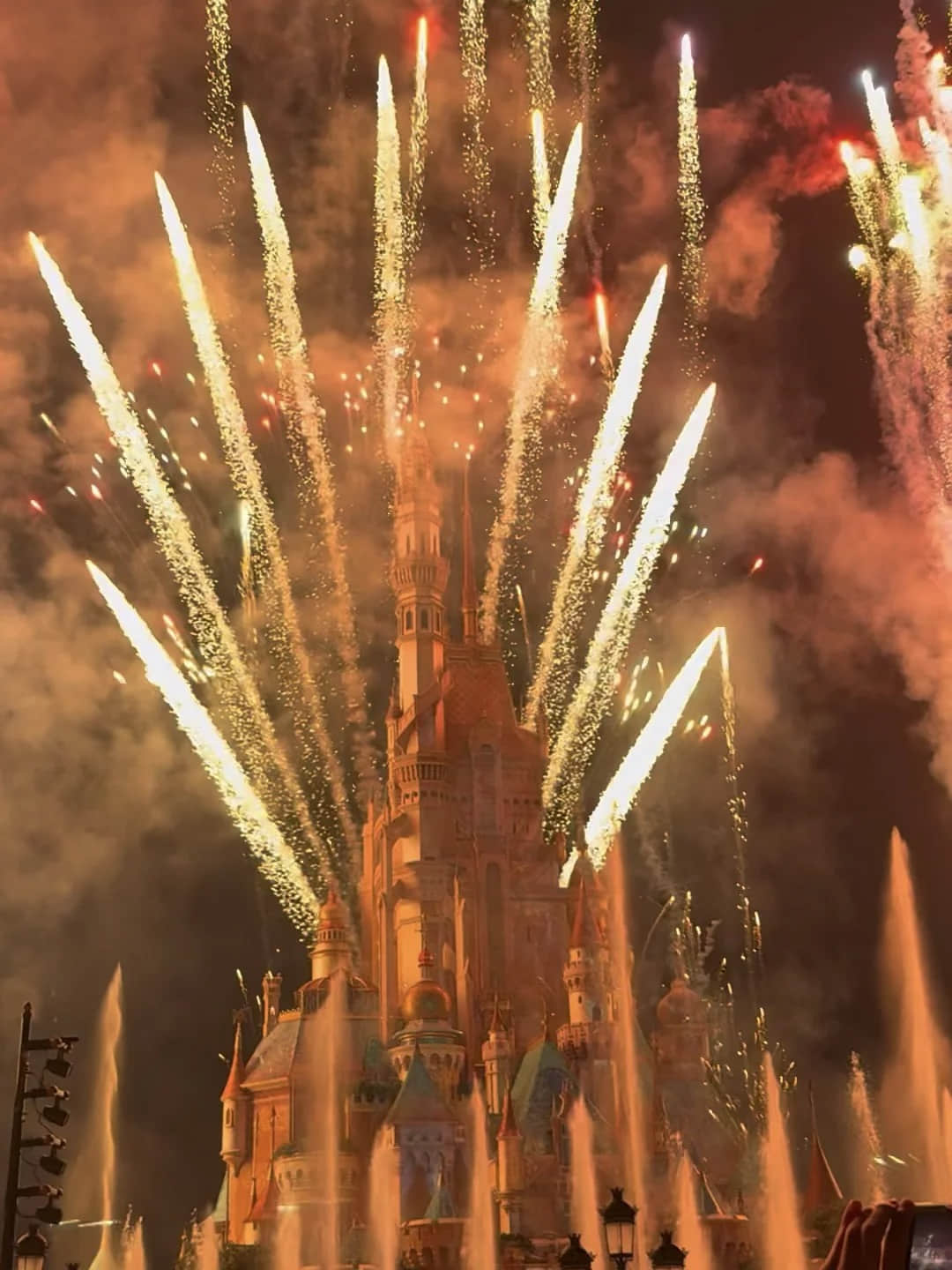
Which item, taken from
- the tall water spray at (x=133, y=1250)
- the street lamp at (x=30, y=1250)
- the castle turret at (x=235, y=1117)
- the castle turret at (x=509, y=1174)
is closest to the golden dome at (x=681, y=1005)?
the castle turret at (x=509, y=1174)

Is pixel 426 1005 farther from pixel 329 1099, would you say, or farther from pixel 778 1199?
pixel 778 1199

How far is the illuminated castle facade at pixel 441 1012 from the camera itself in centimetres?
9856

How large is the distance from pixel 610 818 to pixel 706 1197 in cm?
2402

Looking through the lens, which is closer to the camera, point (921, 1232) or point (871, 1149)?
point (921, 1232)

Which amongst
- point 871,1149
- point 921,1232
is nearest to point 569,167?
point 921,1232

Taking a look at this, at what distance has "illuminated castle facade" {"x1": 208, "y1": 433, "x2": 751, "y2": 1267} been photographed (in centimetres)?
9856

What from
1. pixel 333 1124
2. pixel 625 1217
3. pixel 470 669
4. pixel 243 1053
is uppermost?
pixel 470 669

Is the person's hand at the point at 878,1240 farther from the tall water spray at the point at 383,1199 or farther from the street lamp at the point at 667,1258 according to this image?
the tall water spray at the point at 383,1199

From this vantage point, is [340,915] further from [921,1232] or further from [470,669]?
[921,1232]

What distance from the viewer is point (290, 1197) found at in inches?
3927

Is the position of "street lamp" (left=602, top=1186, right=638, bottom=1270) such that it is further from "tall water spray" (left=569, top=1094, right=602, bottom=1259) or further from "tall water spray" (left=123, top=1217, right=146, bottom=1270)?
"tall water spray" (left=123, top=1217, right=146, bottom=1270)

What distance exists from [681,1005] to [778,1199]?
60.3 ft

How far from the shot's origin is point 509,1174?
9662cm

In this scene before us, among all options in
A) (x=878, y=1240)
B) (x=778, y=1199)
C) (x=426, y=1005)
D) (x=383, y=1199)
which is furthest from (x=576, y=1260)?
(x=426, y=1005)
